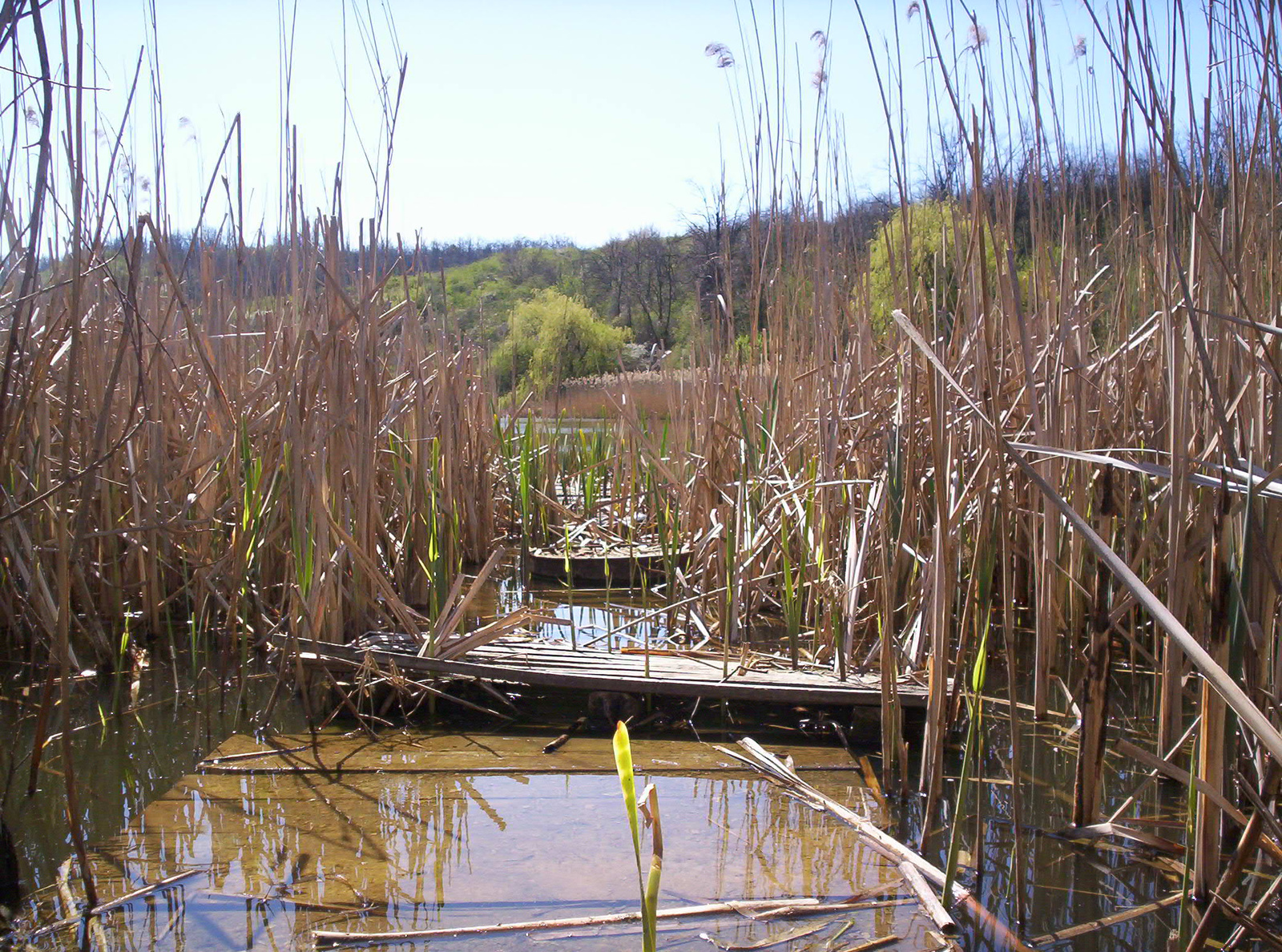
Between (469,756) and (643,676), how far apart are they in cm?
50

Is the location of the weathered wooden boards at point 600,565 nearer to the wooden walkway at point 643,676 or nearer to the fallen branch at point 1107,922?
the wooden walkway at point 643,676

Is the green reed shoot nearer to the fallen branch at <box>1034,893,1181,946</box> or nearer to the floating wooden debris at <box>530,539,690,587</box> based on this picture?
the fallen branch at <box>1034,893,1181,946</box>

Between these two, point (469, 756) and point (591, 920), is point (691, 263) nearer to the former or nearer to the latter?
point (469, 756)

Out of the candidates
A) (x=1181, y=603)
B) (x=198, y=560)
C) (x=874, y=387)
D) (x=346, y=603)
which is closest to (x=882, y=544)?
(x=1181, y=603)

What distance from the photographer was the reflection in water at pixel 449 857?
1.56 meters

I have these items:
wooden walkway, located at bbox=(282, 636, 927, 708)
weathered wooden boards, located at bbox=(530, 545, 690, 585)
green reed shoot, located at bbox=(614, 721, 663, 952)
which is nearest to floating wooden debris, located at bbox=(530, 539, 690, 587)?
weathered wooden boards, located at bbox=(530, 545, 690, 585)

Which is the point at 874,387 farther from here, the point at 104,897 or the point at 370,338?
the point at 104,897

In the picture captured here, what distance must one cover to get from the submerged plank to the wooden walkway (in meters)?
0.13

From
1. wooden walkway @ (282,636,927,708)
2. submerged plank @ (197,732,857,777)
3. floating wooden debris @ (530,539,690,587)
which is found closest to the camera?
submerged plank @ (197,732,857,777)

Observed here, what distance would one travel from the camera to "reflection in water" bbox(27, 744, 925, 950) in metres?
1.56

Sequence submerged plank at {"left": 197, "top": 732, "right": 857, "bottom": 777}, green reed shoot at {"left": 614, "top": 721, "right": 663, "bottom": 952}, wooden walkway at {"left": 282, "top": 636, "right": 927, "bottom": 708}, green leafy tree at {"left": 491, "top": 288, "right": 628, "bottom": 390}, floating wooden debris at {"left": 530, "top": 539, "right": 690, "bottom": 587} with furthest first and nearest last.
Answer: green leafy tree at {"left": 491, "top": 288, "right": 628, "bottom": 390}
floating wooden debris at {"left": 530, "top": 539, "right": 690, "bottom": 587}
wooden walkway at {"left": 282, "top": 636, "right": 927, "bottom": 708}
submerged plank at {"left": 197, "top": 732, "right": 857, "bottom": 777}
green reed shoot at {"left": 614, "top": 721, "right": 663, "bottom": 952}

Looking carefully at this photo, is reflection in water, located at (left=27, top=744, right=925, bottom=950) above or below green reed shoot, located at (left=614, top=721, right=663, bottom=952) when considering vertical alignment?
below

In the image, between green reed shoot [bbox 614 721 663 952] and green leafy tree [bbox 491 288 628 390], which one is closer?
green reed shoot [bbox 614 721 663 952]

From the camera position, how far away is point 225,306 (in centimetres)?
332
